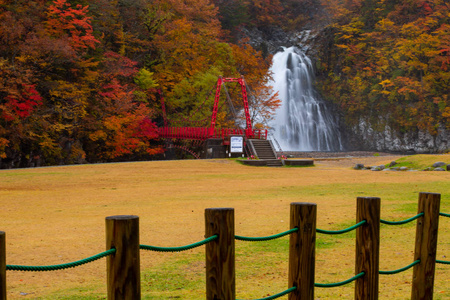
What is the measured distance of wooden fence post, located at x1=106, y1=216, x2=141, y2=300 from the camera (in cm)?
218

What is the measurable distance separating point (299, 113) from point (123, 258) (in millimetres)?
48228

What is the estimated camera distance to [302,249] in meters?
2.95

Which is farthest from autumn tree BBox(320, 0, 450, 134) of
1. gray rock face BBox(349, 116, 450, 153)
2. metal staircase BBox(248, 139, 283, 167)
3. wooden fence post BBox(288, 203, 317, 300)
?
wooden fence post BBox(288, 203, 317, 300)

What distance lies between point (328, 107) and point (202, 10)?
57.8 ft

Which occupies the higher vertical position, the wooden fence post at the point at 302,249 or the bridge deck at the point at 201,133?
Answer: the bridge deck at the point at 201,133

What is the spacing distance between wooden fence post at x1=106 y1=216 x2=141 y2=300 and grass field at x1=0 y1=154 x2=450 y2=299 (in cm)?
214

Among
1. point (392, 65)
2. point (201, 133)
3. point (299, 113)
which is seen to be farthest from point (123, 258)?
point (299, 113)

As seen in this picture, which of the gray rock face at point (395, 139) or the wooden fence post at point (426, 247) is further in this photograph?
the gray rock face at point (395, 139)

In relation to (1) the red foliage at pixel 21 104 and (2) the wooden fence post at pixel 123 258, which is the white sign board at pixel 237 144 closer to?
(1) the red foliage at pixel 21 104

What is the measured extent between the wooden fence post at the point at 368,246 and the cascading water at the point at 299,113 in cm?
4461

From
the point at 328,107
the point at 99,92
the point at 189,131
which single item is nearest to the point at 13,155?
the point at 99,92

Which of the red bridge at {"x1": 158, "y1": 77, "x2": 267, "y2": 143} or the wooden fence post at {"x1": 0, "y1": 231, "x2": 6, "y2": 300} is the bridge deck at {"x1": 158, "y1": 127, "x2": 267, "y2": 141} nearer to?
the red bridge at {"x1": 158, "y1": 77, "x2": 267, "y2": 143}

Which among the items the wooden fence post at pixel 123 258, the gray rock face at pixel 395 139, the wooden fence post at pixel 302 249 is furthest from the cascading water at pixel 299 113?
the wooden fence post at pixel 123 258

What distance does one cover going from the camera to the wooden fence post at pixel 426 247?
12.6 ft
